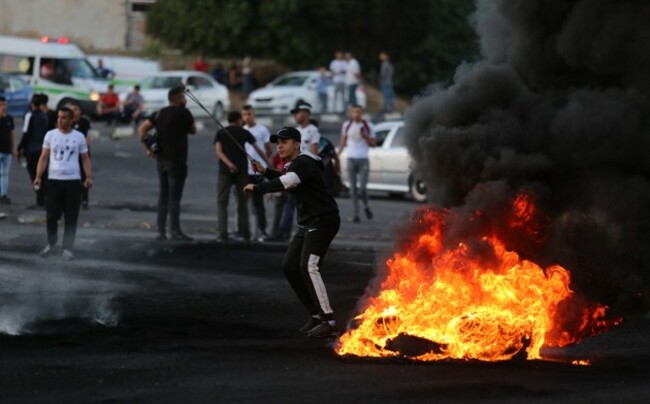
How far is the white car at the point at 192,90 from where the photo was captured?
40844 millimetres

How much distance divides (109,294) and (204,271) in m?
2.19

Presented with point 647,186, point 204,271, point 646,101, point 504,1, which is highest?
point 504,1

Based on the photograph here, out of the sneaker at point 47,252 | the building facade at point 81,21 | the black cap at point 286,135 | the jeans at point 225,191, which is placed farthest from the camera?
the building facade at point 81,21

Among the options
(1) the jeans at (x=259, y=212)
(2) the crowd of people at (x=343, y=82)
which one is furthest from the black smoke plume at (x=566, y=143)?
(2) the crowd of people at (x=343, y=82)

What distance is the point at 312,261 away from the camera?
1154cm

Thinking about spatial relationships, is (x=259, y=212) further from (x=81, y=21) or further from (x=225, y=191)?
(x=81, y=21)

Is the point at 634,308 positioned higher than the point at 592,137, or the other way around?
the point at 592,137

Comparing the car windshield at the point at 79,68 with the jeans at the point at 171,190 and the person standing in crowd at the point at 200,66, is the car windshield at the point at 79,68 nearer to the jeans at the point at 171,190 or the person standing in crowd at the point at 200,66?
the person standing in crowd at the point at 200,66

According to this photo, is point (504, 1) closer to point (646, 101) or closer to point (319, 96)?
point (646, 101)

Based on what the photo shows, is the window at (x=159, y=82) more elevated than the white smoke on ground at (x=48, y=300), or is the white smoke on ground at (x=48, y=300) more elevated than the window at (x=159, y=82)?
the window at (x=159, y=82)

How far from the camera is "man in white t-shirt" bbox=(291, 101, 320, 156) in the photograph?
18.3m

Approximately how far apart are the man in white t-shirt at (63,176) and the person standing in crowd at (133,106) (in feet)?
72.8

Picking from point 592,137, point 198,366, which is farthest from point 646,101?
point 198,366

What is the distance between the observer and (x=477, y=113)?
11.1 metres
